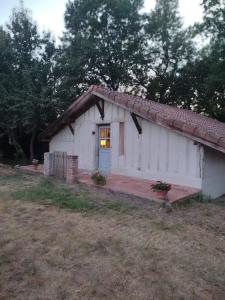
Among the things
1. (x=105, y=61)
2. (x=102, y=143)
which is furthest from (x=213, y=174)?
(x=105, y=61)

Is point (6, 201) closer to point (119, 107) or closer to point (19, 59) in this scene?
point (119, 107)

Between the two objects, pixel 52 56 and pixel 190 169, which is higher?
pixel 52 56

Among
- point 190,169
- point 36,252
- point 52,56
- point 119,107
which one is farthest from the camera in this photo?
point 52,56

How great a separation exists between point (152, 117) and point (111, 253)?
18.4 feet

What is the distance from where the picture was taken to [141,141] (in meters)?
9.82

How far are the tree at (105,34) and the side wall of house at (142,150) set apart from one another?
800 centimetres

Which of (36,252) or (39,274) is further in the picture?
(36,252)

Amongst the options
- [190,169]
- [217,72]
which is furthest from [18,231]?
[217,72]

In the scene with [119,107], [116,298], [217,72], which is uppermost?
[217,72]

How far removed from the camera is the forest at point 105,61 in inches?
568

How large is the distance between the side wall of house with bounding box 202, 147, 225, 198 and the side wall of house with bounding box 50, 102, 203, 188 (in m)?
0.24

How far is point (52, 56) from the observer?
1546 centimetres

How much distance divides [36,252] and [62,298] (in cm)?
131

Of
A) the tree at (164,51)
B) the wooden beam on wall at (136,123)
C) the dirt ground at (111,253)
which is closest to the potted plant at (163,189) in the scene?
the dirt ground at (111,253)
